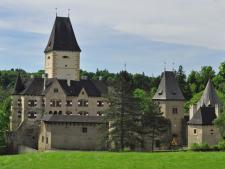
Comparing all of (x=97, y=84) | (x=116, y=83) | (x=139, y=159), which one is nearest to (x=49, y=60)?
(x=97, y=84)

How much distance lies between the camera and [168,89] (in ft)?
240

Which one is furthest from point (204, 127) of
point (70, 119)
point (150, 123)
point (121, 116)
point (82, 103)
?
point (82, 103)

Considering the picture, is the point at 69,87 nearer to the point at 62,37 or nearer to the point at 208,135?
the point at 62,37

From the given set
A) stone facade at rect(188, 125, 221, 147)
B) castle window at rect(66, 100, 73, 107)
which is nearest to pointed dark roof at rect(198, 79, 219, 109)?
stone facade at rect(188, 125, 221, 147)

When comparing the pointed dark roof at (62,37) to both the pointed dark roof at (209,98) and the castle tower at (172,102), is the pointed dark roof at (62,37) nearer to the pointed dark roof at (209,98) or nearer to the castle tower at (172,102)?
the castle tower at (172,102)

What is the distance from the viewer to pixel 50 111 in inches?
3004

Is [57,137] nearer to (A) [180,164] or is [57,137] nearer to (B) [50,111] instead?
(B) [50,111]

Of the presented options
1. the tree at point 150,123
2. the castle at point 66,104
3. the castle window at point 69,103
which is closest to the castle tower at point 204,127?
the castle at point 66,104

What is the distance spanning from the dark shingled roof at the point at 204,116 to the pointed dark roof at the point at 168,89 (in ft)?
26.8

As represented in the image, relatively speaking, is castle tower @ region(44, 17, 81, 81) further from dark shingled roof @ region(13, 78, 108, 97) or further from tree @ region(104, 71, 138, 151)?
tree @ region(104, 71, 138, 151)

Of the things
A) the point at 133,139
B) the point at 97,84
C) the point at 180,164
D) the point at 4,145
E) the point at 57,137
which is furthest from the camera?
the point at 97,84

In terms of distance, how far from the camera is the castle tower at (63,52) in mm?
81562

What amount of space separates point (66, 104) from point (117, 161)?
1538 inches

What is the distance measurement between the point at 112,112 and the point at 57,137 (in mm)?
9421
